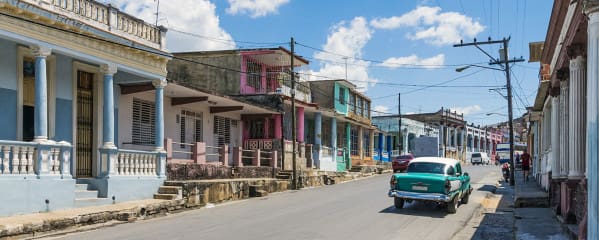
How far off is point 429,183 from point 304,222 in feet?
14.0

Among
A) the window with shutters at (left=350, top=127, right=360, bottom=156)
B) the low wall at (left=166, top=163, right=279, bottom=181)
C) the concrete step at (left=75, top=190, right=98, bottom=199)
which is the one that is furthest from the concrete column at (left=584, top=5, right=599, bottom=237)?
the window with shutters at (left=350, top=127, right=360, bottom=156)

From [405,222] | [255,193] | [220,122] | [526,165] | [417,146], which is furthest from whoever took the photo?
[417,146]

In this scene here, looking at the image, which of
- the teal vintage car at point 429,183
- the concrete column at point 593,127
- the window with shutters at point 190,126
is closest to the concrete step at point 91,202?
the teal vintage car at point 429,183

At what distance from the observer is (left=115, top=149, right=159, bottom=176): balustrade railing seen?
17328mm

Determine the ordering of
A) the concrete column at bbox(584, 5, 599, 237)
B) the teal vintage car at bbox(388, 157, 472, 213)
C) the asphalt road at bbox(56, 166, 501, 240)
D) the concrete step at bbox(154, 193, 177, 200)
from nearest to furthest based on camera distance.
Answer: the concrete column at bbox(584, 5, 599, 237) < the asphalt road at bbox(56, 166, 501, 240) < the teal vintage car at bbox(388, 157, 472, 213) < the concrete step at bbox(154, 193, 177, 200)

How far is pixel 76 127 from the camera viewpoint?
1745cm

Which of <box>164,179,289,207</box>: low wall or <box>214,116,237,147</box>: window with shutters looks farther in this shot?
<box>214,116,237,147</box>: window with shutters

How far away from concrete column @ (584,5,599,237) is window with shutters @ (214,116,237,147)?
22312 millimetres

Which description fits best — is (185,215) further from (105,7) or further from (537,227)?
(537,227)

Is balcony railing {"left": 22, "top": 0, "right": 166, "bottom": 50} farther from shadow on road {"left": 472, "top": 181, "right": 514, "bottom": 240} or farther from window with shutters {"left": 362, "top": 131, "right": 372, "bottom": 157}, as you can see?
window with shutters {"left": 362, "top": 131, "right": 372, "bottom": 157}

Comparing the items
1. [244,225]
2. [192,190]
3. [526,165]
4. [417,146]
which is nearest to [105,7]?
[192,190]

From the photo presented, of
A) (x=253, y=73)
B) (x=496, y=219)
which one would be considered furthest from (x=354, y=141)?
(x=496, y=219)

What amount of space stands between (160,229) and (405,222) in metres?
6.22

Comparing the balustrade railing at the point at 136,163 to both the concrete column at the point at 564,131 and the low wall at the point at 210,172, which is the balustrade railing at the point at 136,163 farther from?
the concrete column at the point at 564,131
